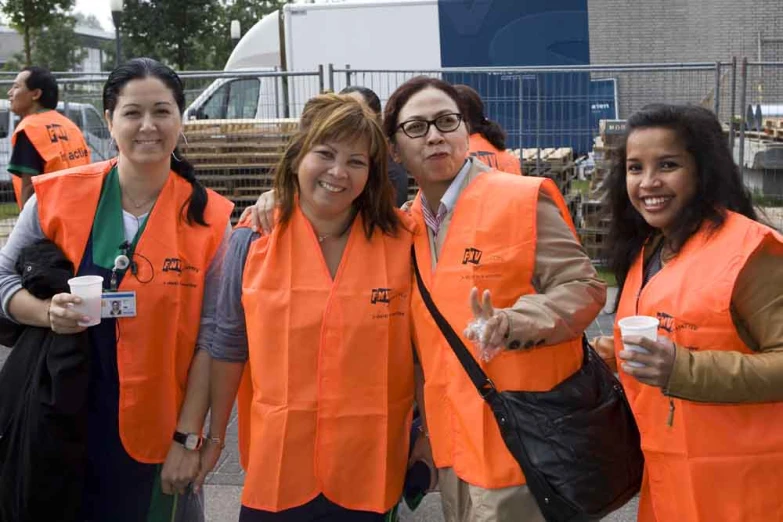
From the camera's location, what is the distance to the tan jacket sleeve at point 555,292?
2.37 meters

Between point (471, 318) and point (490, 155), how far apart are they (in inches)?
130

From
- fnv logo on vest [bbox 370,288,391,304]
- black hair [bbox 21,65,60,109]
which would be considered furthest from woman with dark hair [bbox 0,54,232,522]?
black hair [bbox 21,65,60,109]

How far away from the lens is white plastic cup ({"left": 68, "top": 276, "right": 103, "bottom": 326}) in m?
2.57

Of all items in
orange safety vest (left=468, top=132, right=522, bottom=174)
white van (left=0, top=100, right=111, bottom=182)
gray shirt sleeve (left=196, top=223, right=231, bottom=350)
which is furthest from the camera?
white van (left=0, top=100, right=111, bottom=182)

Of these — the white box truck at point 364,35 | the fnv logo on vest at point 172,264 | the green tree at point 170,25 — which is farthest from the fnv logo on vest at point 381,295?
the green tree at point 170,25

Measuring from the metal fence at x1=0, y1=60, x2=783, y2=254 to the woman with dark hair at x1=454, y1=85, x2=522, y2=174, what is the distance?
10.5ft

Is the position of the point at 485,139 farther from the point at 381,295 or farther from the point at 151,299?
the point at 151,299

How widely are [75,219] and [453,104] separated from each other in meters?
1.33

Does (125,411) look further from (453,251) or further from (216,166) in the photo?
(216,166)

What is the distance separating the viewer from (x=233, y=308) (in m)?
2.79

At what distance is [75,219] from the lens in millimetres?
2799

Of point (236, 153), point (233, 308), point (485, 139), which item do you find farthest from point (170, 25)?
point (233, 308)

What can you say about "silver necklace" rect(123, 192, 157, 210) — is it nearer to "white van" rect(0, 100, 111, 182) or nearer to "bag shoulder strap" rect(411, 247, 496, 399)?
"bag shoulder strap" rect(411, 247, 496, 399)

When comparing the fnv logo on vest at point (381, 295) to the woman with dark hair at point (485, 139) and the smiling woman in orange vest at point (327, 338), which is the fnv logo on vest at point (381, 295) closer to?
the smiling woman in orange vest at point (327, 338)
